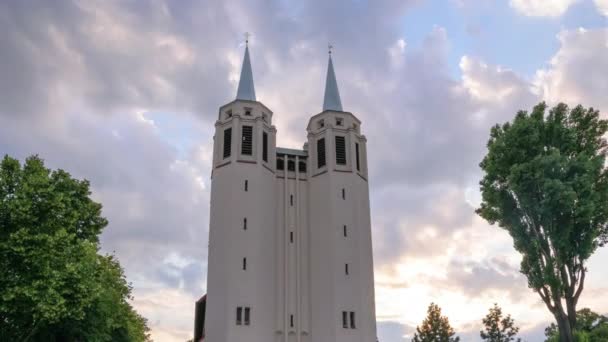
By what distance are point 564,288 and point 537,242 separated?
8.30ft

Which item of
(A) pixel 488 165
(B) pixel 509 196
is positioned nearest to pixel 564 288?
(B) pixel 509 196

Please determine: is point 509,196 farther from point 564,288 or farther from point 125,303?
point 125,303

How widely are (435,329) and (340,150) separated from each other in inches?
1226

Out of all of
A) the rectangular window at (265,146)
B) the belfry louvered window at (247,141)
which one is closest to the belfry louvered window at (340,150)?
the rectangular window at (265,146)

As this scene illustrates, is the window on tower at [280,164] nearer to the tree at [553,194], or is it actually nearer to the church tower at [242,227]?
the church tower at [242,227]

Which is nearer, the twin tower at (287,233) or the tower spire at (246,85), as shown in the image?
the twin tower at (287,233)

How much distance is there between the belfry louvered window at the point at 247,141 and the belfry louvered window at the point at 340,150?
717 cm

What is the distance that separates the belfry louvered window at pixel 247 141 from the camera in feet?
145

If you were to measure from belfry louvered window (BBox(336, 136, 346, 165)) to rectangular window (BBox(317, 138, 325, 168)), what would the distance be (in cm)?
118

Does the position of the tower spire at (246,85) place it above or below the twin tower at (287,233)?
above

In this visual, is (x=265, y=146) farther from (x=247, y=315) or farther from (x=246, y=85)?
(x=247, y=315)

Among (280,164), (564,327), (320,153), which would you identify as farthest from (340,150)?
(564,327)

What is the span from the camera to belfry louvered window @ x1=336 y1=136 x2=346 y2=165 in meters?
45.8

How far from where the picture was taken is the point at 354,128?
48156 millimetres
